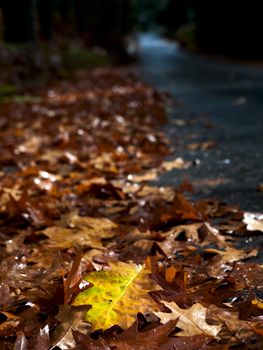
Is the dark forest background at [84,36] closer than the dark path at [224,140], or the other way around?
the dark path at [224,140]

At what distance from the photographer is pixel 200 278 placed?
1.81 metres

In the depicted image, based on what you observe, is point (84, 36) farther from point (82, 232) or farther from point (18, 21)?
point (82, 232)

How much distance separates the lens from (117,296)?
5.30ft

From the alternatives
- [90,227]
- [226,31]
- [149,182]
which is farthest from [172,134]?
[226,31]

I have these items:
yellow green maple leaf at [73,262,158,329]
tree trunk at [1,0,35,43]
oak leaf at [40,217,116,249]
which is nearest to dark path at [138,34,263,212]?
oak leaf at [40,217,116,249]

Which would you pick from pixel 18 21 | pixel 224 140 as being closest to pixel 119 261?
pixel 224 140

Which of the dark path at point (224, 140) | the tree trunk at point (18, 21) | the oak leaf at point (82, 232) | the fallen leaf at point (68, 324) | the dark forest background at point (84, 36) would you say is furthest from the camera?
the tree trunk at point (18, 21)

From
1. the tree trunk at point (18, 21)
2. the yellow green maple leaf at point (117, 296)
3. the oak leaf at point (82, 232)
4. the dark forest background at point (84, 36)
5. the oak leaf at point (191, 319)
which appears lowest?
the dark forest background at point (84, 36)

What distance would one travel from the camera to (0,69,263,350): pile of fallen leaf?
1.48 meters

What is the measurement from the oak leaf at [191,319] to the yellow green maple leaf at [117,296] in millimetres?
64

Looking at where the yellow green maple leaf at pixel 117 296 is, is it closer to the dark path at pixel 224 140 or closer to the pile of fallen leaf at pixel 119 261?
the pile of fallen leaf at pixel 119 261

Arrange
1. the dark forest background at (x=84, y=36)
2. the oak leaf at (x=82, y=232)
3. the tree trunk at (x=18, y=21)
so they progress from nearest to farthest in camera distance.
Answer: the oak leaf at (x=82, y=232), the dark forest background at (x=84, y=36), the tree trunk at (x=18, y=21)

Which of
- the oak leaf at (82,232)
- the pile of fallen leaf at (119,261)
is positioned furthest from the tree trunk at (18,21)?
the oak leaf at (82,232)

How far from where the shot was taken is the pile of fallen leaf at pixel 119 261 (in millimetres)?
1479
